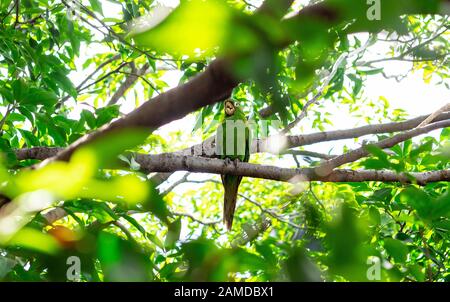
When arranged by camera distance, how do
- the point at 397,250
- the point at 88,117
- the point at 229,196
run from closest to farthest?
the point at 397,250, the point at 88,117, the point at 229,196

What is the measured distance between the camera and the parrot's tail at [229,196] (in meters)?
3.12

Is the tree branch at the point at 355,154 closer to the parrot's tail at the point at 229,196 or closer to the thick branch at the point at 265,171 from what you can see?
the thick branch at the point at 265,171

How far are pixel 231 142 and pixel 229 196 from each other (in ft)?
1.21

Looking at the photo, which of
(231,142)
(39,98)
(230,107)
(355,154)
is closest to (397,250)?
(355,154)

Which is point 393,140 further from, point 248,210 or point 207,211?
point 207,211

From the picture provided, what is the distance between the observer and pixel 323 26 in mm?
421

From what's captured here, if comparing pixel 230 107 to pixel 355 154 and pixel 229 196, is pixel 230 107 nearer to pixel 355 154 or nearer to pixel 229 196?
pixel 229 196

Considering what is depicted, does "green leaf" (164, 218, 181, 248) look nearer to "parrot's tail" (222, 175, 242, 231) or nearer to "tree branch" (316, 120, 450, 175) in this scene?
"tree branch" (316, 120, 450, 175)

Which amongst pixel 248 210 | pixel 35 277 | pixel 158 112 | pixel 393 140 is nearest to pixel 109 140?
pixel 158 112

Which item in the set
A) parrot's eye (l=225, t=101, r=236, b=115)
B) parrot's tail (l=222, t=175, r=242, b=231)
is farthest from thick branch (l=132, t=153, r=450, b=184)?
parrot's eye (l=225, t=101, r=236, b=115)

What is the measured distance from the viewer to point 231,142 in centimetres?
305

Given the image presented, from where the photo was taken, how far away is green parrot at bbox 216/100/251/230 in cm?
300

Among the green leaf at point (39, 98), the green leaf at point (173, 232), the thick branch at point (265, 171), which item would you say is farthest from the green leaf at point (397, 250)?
the green leaf at point (39, 98)

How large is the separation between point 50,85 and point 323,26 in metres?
2.16
